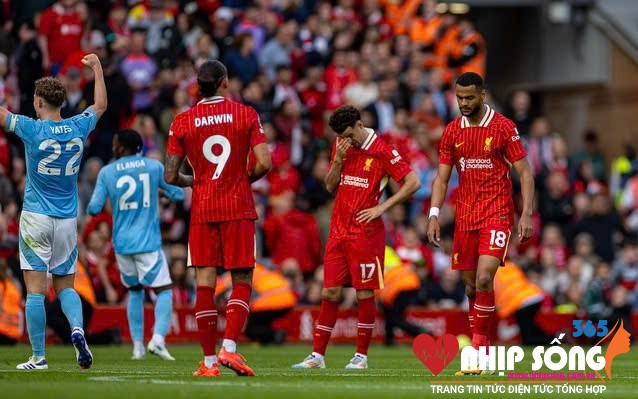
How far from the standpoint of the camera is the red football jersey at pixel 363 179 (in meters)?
13.5

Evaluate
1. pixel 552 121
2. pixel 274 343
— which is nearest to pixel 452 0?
pixel 552 121

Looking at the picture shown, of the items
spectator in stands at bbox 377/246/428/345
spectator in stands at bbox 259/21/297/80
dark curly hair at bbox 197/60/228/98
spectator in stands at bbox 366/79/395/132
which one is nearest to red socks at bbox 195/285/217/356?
dark curly hair at bbox 197/60/228/98

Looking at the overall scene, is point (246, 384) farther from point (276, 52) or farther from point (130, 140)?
point (276, 52)

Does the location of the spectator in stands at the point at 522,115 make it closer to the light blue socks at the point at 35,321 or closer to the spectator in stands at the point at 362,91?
the spectator in stands at the point at 362,91

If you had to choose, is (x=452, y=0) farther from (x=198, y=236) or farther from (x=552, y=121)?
(x=198, y=236)

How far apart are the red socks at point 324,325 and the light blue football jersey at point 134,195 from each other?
8.02 ft

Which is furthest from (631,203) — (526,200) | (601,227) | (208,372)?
(208,372)

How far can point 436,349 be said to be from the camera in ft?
37.7

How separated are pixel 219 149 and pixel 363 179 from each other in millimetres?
2391

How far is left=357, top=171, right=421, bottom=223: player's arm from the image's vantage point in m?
13.3

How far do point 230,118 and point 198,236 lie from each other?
1.02 meters

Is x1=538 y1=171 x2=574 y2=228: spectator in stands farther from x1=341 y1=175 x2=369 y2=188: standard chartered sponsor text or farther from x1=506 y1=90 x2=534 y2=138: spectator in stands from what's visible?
x1=341 y1=175 x2=369 y2=188: standard chartered sponsor text

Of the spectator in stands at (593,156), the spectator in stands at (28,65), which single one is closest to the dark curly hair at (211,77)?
the spectator in stands at (28,65)

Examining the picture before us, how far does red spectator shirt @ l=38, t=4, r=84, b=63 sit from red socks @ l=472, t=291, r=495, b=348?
11.0 metres
